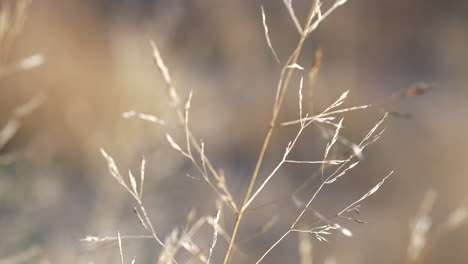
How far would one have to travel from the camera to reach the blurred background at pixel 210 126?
2857 millimetres

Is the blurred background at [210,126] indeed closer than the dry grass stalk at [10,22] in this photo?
No

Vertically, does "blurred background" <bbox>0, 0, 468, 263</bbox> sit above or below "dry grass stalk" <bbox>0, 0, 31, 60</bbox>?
below

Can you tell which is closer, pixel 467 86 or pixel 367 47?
pixel 467 86

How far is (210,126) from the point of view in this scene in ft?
13.9

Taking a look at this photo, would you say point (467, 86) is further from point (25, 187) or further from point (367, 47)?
point (25, 187)

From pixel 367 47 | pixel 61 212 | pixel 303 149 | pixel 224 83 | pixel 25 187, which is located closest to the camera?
pixel 25 187

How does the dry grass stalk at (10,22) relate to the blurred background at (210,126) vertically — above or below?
above

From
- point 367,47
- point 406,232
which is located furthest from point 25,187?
point 367,47

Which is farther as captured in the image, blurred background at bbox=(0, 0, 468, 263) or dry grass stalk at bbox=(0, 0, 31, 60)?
blurred background at bbox=(0, 0, 468, 263)

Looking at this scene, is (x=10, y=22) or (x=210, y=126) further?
(x=210, y=126)

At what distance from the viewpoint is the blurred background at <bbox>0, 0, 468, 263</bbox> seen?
9.37 ft

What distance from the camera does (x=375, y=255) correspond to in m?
3.05

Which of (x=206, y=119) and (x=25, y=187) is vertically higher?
(x=25, y=187)

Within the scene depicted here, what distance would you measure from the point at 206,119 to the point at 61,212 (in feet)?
4.11
